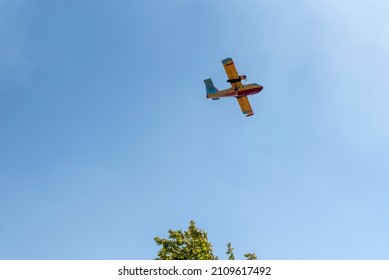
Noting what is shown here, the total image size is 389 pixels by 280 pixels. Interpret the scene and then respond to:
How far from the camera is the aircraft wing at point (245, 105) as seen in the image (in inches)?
1704

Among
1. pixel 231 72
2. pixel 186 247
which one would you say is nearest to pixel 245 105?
pixel 231 72

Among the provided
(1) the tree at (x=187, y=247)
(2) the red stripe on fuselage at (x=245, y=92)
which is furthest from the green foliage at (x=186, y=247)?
(2) the red stripe on fuselage at (x=245, y=92)

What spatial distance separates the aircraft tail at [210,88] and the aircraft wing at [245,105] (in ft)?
9.97

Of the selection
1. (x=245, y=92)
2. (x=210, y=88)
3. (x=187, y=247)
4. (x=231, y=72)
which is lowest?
(x=187, y=247)

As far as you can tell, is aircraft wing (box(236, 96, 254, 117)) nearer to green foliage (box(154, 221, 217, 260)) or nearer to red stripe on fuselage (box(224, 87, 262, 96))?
red stripe on fuselage (box(224, 87, 262, 96))

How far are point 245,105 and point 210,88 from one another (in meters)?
4.58

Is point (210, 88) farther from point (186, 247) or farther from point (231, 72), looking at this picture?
point (186, 247)

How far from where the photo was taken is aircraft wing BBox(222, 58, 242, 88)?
1522 inches

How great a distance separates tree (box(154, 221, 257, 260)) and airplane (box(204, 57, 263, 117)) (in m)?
17.7

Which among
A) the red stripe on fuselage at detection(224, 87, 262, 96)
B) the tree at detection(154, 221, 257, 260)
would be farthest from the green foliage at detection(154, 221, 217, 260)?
the red stripe on fuselage at detection(224, 87, 262, 96)

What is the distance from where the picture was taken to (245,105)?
43.9 meters
